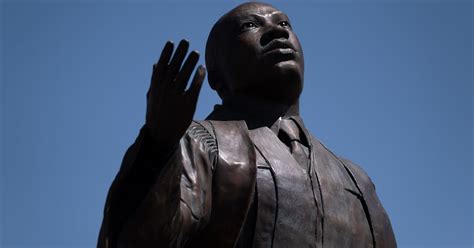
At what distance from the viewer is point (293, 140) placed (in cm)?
828

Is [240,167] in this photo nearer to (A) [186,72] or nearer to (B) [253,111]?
(B) [253,111]

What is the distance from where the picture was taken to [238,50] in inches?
332

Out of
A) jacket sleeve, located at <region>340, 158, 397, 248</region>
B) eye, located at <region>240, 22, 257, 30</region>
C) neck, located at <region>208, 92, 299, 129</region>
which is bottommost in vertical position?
jacket sleeve, located at <region>340, 158, 397, 248</region>

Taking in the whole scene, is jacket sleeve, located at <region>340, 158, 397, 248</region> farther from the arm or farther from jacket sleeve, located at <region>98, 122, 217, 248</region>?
the arm

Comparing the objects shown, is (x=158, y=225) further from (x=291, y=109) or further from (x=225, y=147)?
(x=291, y=109)

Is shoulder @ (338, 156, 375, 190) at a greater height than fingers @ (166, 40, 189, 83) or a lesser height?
lesser

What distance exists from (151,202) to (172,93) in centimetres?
68

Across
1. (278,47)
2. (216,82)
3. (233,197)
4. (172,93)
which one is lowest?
(233,197)

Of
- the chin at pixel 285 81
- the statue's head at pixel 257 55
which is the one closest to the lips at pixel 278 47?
the statue's head at pixel 257 55

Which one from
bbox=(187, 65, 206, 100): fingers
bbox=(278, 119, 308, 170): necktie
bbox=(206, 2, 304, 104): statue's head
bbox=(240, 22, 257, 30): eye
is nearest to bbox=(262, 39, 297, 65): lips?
bbox=(206, 2, 304, 104): statue's head

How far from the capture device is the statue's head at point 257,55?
8.34 m

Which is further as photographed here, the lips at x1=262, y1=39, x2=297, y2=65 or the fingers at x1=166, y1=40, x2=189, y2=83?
the lips at x1=262, y1=39, x2=297, y2=65

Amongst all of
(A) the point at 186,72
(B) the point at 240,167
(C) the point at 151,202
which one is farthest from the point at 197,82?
(B) the point at 240,167

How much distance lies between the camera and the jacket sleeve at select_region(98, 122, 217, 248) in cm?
700
